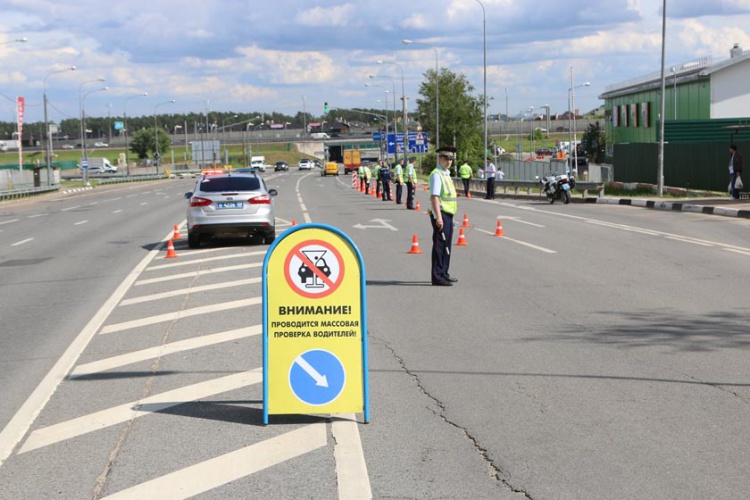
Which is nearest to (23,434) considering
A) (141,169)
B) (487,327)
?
(487,327)

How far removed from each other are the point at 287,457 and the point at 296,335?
2.86 ft

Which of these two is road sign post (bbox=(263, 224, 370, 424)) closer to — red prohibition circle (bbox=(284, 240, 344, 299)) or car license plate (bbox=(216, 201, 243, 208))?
red prohibition circle (bbox=(284, 240, 344, 299))

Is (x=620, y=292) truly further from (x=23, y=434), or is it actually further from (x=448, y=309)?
(x=23, y=434)

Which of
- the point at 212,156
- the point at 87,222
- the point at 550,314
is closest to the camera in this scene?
the point at 550,314

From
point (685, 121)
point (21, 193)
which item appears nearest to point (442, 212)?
point (685, 121)

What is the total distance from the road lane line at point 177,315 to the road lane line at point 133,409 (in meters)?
3.04

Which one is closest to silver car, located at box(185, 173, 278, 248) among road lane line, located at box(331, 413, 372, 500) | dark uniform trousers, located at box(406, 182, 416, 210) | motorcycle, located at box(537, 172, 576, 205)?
dark uniform trousers, located at box(406, 182, 416, 210)

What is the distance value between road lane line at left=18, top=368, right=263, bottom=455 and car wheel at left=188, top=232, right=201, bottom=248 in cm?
1246

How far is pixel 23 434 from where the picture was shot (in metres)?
6.60

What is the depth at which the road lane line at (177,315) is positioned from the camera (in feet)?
35.6

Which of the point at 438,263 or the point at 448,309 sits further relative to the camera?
the point at 438,263

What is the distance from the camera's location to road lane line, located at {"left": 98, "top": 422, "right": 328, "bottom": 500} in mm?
5309

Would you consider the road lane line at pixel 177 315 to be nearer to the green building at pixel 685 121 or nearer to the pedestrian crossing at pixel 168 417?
the pedestrian crossing at pixel 168 417

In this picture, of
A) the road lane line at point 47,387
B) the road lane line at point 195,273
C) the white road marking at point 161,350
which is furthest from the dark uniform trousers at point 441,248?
the road lane line at point 47,387
